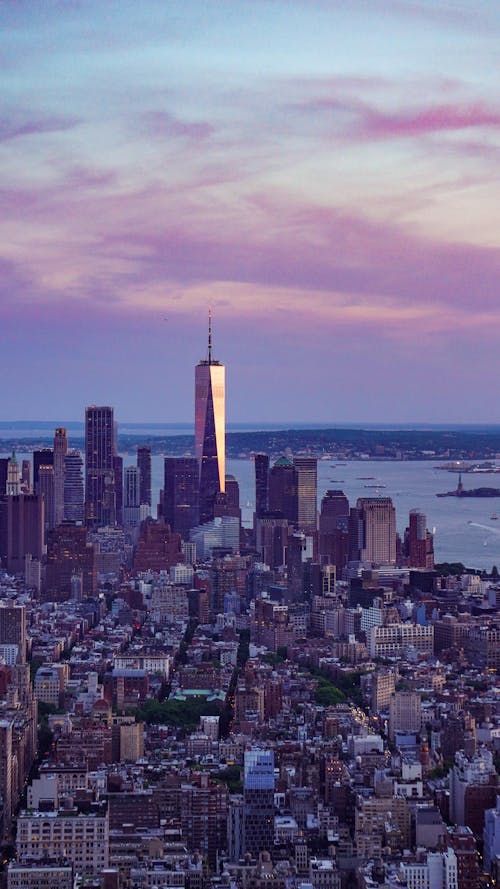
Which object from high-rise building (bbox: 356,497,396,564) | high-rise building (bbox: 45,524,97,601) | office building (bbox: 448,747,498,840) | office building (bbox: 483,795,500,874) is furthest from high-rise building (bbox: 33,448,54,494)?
office building (bbox: 483,795,500,874)

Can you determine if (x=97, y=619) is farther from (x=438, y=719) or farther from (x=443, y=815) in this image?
(x=443, y=815)

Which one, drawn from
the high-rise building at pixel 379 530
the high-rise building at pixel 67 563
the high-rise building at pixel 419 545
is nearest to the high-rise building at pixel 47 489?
the high-rise building at pixel 67 563

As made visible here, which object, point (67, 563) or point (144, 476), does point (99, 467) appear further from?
point (67, 563)

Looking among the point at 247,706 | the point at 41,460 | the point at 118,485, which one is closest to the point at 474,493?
the point at 118,485

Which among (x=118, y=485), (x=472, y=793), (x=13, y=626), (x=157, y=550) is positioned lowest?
(x=472, y=793)

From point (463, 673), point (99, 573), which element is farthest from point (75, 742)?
point (99, 573)

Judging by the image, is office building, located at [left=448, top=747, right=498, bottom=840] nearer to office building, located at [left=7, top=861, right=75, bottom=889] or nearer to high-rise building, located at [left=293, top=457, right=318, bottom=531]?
office building, located at [left=7, top=861, right=75, bottom=889]

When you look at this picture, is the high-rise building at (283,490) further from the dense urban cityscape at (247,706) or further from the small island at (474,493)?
the small island at (474,493)
